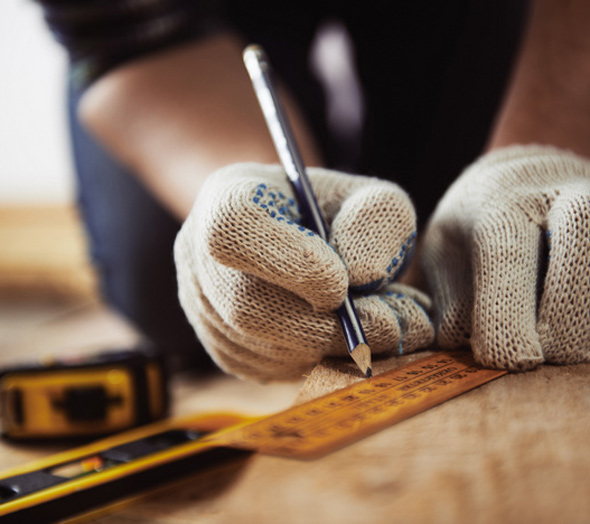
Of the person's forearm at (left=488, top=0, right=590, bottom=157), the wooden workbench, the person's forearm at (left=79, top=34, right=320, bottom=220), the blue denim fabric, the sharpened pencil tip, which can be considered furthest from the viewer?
the blue denim fabric

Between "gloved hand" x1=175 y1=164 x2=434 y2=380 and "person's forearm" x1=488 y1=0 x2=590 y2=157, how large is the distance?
0.25 m

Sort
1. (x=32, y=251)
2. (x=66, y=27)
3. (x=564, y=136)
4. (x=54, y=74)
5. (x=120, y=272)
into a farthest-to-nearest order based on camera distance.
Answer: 1. (x=32, y=251)
2. (x=54, y=74)
3. (x=120, y=272)
4. (x=66, y=27)
5. (x=564, y=136)

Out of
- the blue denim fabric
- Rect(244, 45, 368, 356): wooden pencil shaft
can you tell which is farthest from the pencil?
the blue denim fabric

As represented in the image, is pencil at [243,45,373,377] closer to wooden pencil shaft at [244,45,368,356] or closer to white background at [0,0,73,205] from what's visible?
wooden pencil shaft at [244,45,368,356]

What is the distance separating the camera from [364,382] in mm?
290

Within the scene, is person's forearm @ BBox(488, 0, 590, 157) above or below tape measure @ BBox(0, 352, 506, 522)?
above

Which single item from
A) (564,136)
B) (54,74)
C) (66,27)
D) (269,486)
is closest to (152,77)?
(66,27)

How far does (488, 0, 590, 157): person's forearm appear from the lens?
0.52 meters

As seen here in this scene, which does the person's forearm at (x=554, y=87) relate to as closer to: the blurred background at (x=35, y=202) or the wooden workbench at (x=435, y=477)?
the wooden workbench at (x=435, y=477)

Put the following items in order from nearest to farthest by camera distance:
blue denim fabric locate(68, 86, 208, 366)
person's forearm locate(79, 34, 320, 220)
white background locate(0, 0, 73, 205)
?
1. person's forearm locate(79, 34, 320, 220)
2. blue denim fabric locate(68, 86, 208, 366)
3. white background locate(0, 0, 73, 205)

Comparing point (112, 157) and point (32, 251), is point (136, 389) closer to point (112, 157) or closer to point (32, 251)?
point (112, 157)

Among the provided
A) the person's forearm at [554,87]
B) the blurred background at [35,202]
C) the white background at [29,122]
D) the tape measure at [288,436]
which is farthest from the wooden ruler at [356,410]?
the blurred background at [35,202]

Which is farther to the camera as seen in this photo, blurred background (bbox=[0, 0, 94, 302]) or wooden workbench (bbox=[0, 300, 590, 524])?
blurred background (bbox=[0, 0, 94, 302])

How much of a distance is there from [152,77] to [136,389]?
1.10ft
